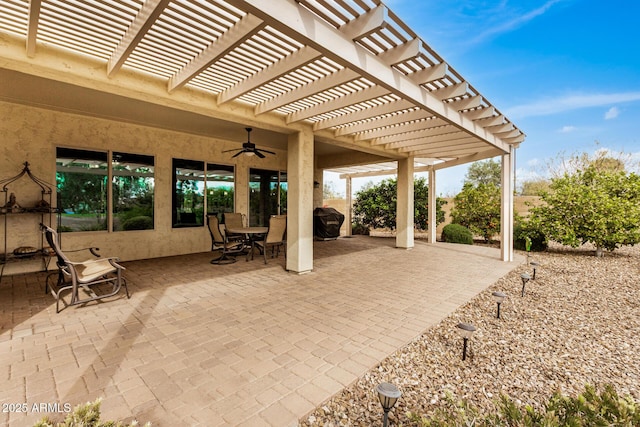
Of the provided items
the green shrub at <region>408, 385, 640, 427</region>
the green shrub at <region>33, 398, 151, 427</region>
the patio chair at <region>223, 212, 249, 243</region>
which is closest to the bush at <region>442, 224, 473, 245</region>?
the patio chair at <region>223, 212, 249, 243</region>

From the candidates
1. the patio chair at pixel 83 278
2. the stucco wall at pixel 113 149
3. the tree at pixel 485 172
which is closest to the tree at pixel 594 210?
the stucco wall at pixel 113 149

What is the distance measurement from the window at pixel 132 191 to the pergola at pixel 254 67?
1080 millimetres

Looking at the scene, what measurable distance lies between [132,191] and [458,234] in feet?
33.7

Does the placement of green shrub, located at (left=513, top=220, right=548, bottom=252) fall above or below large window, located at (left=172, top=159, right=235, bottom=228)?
below

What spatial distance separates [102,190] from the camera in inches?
253

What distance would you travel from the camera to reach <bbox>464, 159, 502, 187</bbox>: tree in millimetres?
26552

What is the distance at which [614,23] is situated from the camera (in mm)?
13195

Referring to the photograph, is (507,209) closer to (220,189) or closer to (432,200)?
(432,200)

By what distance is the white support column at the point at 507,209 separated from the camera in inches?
288

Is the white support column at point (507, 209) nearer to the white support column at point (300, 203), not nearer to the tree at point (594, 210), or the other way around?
the tree at point (594, 210)

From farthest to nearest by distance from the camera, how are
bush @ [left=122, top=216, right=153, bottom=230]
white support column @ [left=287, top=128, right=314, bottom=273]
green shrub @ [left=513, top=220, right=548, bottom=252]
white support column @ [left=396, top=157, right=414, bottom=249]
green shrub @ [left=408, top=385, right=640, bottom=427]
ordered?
white support column @ [left=396, top=157, right=414, bottom=249] → green shrub @ [left=513, top=220, right=548, bottom=252] → bush @ [left=122, top=216, right=153, bottom=230] → white support column @ [left=287, top=128, right=314, bottom=273] → green shrub @ [left=408, top=385, right=640, bottom=427]

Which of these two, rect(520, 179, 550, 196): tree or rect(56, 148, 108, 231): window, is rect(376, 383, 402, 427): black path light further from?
rect(520, 179, 550, 196): tree

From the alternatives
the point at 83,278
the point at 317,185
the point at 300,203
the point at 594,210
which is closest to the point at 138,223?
the point at 83,278

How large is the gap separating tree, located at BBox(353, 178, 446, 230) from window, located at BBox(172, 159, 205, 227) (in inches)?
290
